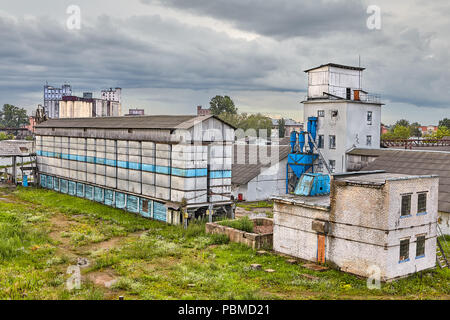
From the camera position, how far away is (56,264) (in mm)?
22031

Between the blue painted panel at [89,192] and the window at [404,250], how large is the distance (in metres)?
29.2

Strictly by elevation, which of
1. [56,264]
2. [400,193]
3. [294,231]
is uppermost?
[400,193]

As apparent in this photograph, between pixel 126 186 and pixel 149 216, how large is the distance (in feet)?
13.7

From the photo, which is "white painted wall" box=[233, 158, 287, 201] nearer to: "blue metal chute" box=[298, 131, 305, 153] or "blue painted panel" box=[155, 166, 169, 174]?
"blue metal chute" box=[298, 131, 305, 153]

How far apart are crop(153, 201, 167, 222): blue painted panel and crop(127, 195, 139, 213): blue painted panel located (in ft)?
8.75

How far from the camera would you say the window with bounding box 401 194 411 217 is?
1977 centimetres

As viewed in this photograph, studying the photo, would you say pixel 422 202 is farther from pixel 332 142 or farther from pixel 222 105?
pixel 222 105

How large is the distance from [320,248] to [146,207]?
16.3 m

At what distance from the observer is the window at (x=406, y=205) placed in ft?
64.8

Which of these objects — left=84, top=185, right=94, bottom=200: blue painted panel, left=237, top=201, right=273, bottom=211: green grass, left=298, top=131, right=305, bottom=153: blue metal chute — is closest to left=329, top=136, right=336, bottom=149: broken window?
left=298, top=131, right=305, bottom=153: blue metal chute

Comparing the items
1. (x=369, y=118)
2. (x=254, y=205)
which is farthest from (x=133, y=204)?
(x=369, y=118)

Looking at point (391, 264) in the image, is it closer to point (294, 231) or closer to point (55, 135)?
point (294, 231)
